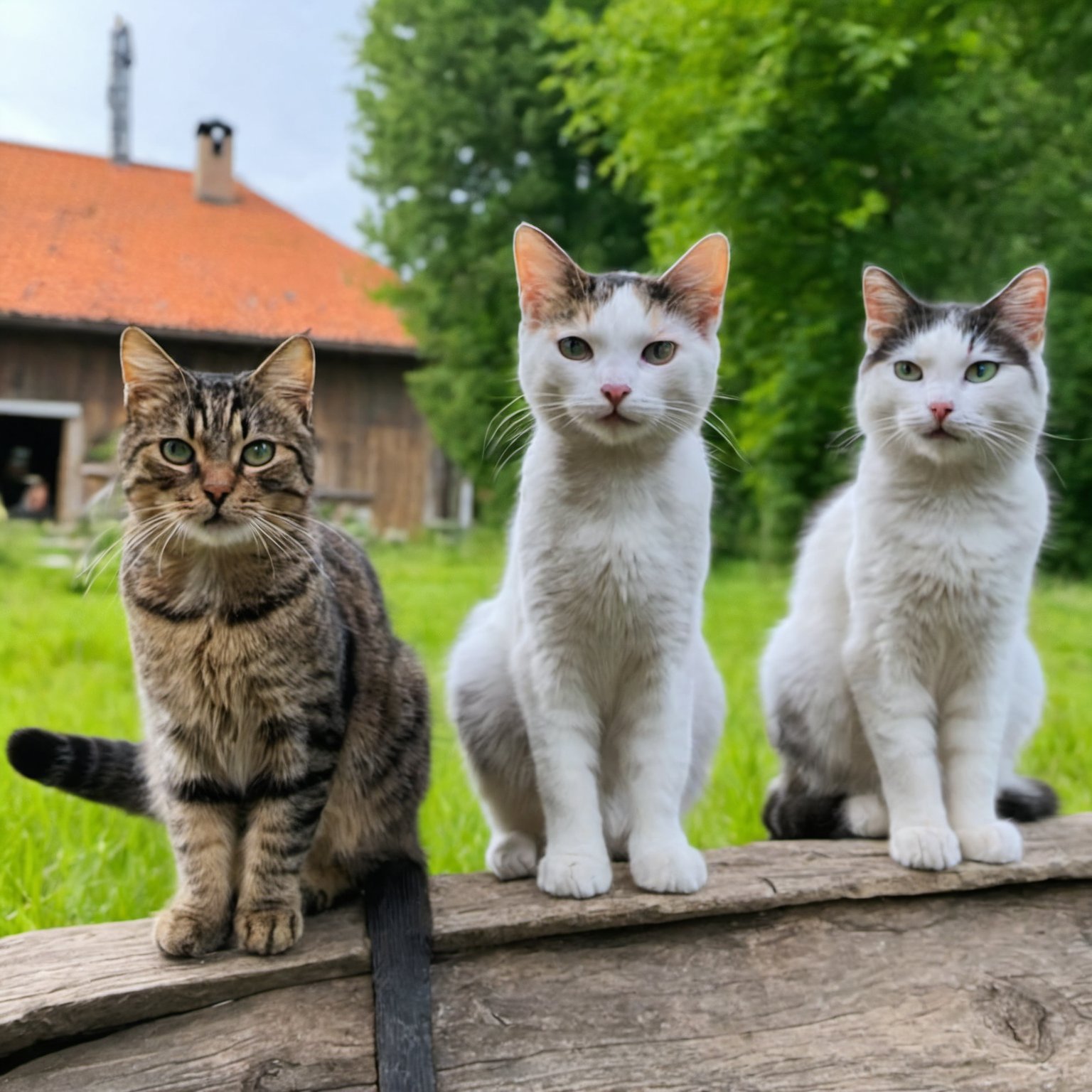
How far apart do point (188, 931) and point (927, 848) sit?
1.03 metres

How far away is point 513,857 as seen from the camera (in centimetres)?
157

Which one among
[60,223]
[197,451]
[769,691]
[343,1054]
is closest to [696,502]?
[769,691]

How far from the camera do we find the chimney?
8.83ft

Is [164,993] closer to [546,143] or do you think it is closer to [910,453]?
[910,453]

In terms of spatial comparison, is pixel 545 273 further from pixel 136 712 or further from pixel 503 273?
pixel 503 273

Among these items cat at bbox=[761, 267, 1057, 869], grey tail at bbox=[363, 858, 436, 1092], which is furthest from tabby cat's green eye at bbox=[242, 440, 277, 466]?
cat at bbox=[761, 267, 1057, 869]

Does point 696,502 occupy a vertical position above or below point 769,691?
above

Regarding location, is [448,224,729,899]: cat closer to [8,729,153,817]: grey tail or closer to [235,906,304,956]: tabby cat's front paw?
[235,906,304,956]: tabby cat's front paw

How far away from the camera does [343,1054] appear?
1.23 meters

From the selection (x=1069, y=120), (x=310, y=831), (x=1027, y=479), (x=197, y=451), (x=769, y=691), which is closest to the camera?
(x=197, y=451)

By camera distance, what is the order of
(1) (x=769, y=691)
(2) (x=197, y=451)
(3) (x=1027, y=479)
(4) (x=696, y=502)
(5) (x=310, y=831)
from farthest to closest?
(1) (x=769, y=691) → (3) (x=1027, y=479) → (4) (x=696, y=502) → (5) (x=310, y=831) → (2) (x=197, y=451)

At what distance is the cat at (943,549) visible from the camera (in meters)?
1.50

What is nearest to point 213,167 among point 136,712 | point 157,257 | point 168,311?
point 157,257

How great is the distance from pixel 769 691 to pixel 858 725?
0.17m
